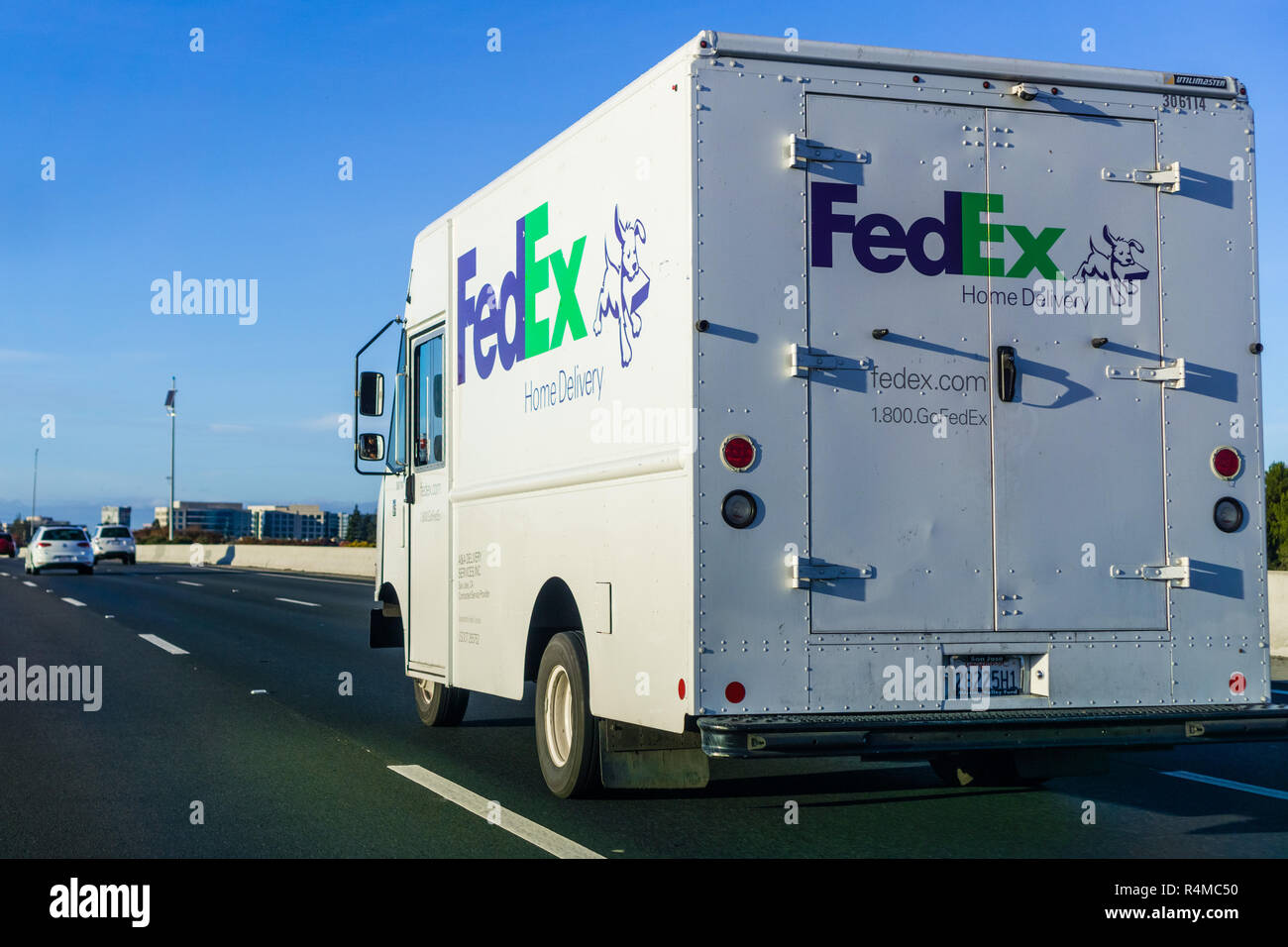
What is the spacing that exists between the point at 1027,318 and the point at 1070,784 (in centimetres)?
304

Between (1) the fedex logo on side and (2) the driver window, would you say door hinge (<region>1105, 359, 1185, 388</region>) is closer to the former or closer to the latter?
(1) the fedex logo on side

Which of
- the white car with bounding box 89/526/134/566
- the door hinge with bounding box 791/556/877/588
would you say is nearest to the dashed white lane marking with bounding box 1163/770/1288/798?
the door hinge with bounding box 791/556/877/588

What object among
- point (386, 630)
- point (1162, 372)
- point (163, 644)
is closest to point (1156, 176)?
point (1162, 372)

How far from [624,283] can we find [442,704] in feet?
14.7

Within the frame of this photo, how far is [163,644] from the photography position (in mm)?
17250

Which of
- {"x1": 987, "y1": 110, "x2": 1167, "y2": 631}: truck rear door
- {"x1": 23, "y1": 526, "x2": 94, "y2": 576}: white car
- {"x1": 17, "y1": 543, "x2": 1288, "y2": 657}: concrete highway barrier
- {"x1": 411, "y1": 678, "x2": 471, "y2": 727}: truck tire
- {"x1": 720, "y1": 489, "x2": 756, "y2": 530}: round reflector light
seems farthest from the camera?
{"x1": 23, "y1": 526, "x2": 94, "y2": 576}: white car

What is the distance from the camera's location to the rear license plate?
635 centimetres

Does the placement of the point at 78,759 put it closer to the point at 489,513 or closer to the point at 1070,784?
the point at 489,513

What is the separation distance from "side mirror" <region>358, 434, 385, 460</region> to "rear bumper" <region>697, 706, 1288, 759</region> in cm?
537

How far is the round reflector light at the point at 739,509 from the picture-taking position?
615 cm

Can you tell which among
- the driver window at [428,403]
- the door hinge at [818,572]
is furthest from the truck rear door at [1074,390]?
the driver window at [428,403]

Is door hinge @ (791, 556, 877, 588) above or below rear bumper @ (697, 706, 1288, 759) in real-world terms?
above

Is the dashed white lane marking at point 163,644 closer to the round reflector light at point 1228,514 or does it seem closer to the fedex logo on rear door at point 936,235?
the fedex logo on rear door at point 936,235
